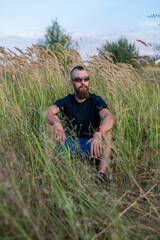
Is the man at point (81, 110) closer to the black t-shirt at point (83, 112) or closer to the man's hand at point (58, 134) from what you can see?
the black t-shirt at point (83, 112)

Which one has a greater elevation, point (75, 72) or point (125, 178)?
point (75, 72)

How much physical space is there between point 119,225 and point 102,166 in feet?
4.00

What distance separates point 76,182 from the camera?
2.23m

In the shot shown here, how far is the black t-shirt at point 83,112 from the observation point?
337 centimetres

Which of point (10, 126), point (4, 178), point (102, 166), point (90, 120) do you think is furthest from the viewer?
point (90, 120)

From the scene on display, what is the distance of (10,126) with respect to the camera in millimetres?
3043

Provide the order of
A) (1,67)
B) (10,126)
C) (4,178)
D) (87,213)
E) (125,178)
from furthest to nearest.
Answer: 1. (1,67)
2. (10,126)
3. (125,178)
4. (87,213)
5. (4,178)

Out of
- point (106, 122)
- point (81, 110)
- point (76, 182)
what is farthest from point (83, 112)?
Result: point (76, 182)

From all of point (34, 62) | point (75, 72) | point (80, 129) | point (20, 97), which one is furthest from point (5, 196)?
point (34, 62)

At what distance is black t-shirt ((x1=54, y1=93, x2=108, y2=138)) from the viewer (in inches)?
133

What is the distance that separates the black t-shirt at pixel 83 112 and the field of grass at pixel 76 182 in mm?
284

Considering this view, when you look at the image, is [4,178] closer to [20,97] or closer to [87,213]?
[87,213]

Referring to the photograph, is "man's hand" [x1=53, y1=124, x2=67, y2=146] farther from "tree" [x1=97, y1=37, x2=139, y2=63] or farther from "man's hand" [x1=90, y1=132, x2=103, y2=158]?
"tree" [x1=97, y1=37, x2=139, y2=63]

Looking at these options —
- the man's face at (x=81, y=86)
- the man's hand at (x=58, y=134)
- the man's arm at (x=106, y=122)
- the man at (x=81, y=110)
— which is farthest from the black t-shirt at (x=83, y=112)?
the man's hand at (x=58, y=134)
